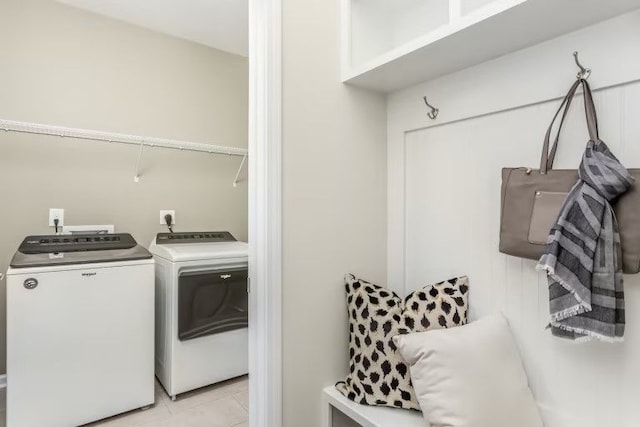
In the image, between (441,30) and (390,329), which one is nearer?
(441,30)

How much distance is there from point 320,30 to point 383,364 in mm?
1260

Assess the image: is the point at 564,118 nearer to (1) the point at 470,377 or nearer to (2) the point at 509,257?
(2) the point at 509,257

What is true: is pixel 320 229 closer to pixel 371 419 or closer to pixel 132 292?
pixel 371 419

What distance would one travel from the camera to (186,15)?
247 cm

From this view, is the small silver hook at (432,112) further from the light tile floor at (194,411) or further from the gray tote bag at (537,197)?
the light tile floor at (194,411)

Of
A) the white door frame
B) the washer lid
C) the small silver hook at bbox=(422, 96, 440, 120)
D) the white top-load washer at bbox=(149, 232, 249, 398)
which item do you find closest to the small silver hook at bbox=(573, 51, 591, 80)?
the small silver hook at bbox=(422, 96, 440, 120)

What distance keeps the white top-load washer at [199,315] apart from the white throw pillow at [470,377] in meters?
1.44

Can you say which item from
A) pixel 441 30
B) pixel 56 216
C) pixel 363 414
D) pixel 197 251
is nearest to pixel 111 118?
pixel 56 216

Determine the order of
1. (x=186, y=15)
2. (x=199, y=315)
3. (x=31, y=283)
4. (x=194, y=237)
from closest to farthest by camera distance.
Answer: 1. (x=31, y=283)
2. (x=199, y=315)
3. (x=186, y=15)
4. (x=194, y=237)

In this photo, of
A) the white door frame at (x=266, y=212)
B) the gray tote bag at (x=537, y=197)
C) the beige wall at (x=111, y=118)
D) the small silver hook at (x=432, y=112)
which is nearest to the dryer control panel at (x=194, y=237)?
the beige wall at (x=111, y=118)

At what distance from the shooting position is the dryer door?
211 centimetres

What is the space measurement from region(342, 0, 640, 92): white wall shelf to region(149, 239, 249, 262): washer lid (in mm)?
1351

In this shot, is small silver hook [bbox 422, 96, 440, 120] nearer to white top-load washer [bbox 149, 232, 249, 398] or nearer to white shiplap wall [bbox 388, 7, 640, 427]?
white shiplap wall [bbox 388, 7, 640, 427]

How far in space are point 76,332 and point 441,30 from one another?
7.11 feet
